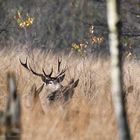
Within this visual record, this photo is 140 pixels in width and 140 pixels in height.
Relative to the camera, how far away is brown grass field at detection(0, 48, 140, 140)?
19.2ft

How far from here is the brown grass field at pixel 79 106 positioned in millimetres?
5840

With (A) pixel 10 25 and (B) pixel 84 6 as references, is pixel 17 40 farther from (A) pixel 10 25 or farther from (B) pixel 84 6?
(B) pixel 84 6

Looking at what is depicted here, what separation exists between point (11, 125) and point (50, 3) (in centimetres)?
1506

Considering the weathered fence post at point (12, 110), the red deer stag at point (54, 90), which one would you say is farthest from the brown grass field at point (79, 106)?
the weathered fence post at point (12, 110)

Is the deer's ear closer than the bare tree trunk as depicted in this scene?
No

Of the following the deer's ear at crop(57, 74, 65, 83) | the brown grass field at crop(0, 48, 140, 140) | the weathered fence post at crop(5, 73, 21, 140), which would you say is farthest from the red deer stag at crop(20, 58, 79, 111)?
the weathered fence post at crop(5, 73, 21, 140)

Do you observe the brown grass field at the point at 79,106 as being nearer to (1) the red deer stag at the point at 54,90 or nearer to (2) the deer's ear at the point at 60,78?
(1) the red deer stag at the point at 54,90

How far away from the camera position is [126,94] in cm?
818

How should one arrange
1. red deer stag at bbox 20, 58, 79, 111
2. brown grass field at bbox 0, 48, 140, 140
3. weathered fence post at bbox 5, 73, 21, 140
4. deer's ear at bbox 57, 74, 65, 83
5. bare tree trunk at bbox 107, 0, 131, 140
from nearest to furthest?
1. weathered fence post at bbox 5, 73, 21, 140
2. bare tree trunk at bbox 107, 0, 131, 140
3. brown grass field at bbox 0, 48, 140, 140
4. red deer stag at bbox 20, 58, 79, 111
5. deer's ear at bbox 57, 74, 65, 83

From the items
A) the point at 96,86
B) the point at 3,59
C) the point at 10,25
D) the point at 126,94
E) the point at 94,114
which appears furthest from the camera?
the point at 10,25

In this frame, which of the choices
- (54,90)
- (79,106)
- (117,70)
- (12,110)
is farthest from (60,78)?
(12,110)

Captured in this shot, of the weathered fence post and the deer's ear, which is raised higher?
the deer's ear

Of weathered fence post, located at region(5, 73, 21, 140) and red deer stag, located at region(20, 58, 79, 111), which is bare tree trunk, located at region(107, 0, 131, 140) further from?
red deer stag, located at region(20, 58, 79, 111)

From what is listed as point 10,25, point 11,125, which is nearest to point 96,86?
point 11,125
